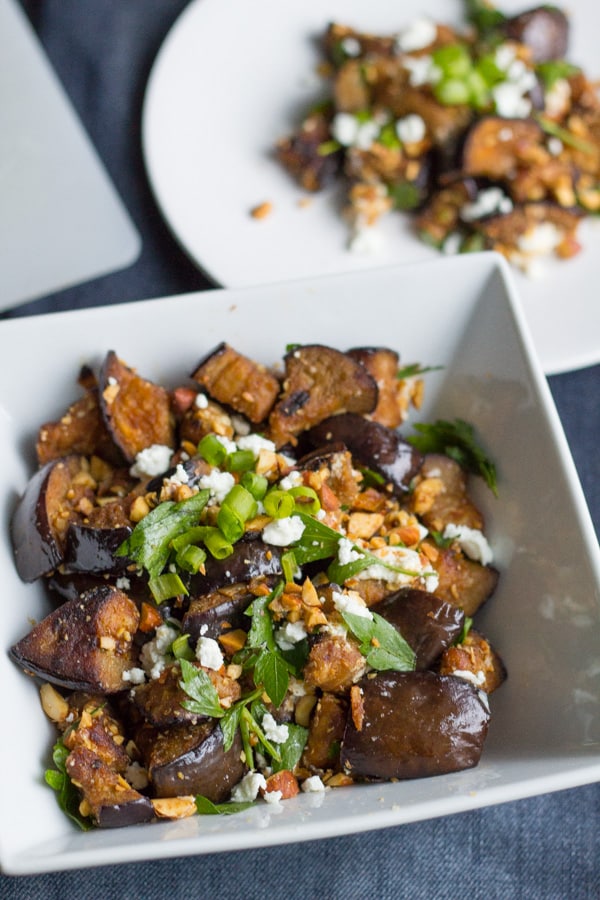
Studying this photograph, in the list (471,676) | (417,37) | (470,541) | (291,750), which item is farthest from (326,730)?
(417,37)

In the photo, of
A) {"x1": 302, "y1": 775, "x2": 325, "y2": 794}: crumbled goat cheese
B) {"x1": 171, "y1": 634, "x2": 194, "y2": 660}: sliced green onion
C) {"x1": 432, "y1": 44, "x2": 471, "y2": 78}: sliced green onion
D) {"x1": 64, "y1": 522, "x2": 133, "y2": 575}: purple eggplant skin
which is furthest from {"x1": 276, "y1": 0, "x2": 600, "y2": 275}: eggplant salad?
{"x1": 302, "y1": 775, "x2": 325, "y2": 794}: crumbled goat cheese

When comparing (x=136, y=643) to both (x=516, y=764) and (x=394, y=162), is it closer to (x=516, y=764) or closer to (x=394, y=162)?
(x=516, y=764)

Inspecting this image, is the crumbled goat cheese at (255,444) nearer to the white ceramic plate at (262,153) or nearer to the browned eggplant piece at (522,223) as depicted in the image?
the white ceramic plate at (262,153)

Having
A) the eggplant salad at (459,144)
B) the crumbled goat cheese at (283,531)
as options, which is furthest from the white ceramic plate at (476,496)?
the eggplant salad at (459,144)

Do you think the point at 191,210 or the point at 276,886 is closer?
the point at 276,886

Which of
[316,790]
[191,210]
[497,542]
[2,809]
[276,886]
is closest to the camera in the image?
[2,809]

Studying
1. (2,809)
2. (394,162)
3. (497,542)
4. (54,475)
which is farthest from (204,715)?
(394,162)
